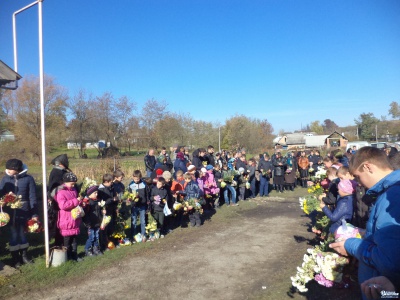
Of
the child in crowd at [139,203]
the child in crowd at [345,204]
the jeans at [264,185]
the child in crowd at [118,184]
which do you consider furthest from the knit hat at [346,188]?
the jeans at [264,185]

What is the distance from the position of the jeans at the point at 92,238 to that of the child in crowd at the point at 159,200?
1788mm

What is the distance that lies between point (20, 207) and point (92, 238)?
158 centimetres

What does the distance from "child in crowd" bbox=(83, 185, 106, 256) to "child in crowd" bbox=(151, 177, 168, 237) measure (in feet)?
5.28

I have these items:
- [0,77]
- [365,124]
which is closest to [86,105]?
[0,77]

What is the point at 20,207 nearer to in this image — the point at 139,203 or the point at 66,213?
the point at 66,213

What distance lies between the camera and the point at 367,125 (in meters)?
69.7

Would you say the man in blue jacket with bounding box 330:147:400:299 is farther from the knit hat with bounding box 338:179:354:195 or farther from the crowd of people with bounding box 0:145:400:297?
the knit hat with bounding box 338:179:354:195

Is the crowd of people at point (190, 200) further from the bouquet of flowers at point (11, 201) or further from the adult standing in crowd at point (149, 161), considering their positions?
the bouquet of flowers at point (11, 201)

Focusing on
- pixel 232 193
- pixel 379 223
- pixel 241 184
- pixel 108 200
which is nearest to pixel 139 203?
pixel 108 200

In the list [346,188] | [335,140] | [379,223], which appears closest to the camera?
[379,223]

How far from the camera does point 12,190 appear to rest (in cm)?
622

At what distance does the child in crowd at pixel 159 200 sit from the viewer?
8.05 metres

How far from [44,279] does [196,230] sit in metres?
4.21

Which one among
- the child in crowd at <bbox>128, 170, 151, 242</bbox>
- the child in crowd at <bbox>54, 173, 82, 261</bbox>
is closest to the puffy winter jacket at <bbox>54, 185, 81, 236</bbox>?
the child in crowd at <bbox>54, 173, 82, 261</bbox>
